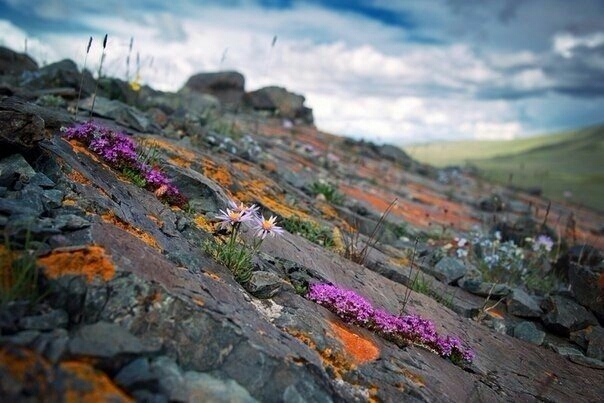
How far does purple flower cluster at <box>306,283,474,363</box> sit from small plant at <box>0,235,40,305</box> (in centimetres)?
257

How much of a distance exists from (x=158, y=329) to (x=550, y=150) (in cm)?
16148

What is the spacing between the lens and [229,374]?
125 inches

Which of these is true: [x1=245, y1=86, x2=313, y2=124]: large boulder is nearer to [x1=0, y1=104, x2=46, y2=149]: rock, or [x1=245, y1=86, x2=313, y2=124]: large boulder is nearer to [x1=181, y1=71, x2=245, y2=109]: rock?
[x1=181, y1=71, x2=245, y2=109]: rock

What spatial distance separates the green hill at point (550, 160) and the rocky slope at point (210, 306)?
4586 cm

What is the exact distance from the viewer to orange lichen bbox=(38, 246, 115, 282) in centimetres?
321

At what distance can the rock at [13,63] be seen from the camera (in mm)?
15180

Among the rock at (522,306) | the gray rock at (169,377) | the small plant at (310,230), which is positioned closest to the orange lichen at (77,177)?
the gray rock at (169,377)

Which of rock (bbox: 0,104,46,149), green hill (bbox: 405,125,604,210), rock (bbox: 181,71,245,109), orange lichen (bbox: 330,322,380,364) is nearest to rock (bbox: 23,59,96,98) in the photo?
rock (bbox: 0,104,46,149)

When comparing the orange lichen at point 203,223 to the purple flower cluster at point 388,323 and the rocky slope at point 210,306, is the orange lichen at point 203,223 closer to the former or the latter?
the rocky slope at point 210,306

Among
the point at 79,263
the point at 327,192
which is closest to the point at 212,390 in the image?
the point at 79,263

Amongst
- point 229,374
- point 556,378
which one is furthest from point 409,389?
point 556,378

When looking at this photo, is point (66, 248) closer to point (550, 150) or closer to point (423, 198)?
point (423, 198)

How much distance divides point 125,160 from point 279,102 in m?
23.0

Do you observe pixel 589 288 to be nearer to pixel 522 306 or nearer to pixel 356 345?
pixel 522 306
